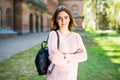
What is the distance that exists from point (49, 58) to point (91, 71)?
5477 millimetres

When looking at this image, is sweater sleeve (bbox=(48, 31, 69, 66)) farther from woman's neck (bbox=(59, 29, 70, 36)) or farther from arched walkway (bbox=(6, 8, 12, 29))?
arched walkway (bbox=(6, 8, 12, 29))

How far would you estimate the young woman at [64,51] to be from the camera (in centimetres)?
324

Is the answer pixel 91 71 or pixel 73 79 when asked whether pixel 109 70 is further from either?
pixel 73 79

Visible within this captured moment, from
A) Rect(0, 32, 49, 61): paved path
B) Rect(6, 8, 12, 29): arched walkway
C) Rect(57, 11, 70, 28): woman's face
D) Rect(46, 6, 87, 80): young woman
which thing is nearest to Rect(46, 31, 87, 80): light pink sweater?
Rect(46, 6, 87, 80): young woman

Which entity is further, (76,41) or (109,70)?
(109,70)

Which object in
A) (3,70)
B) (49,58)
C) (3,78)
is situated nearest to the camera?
(49,58)

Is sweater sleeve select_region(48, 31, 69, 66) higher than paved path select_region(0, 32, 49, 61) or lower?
higher

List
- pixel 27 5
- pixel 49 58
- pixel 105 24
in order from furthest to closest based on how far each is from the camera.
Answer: pixel 27 5, pixel 105 24, pixel 49 58

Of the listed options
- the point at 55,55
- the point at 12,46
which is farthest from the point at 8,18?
the point at 55,55

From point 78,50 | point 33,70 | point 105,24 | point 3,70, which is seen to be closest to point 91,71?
point 33,70

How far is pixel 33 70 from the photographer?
28.7 ft

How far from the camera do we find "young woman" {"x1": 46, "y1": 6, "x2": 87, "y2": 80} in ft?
10.6

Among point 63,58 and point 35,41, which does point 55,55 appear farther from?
point 35,41

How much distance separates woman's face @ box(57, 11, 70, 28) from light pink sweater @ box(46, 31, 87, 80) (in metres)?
0.12
